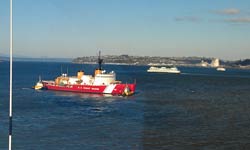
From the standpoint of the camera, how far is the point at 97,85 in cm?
6481

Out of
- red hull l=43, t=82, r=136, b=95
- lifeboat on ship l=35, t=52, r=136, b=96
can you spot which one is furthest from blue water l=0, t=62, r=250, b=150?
lifeboat on ship l=35, t=52, r=136, b=96

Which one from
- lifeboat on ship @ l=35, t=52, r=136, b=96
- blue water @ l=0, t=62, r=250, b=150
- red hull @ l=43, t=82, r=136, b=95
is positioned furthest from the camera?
lifeboat on ship @ l=35, t=52, r=136, b=96

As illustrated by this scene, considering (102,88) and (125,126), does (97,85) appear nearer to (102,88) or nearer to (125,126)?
(102,88)

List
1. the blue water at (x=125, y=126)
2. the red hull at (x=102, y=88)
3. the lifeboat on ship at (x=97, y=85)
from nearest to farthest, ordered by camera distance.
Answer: the blue water at (x=125, y=126) < the red hull at (x=102, y=88) < the lifeboat on ship at (x=97, y=85)

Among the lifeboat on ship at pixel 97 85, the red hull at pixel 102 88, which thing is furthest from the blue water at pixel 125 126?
the lifeboat on ship at pixel 97 85

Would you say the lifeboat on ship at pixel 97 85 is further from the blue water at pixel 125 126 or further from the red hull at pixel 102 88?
the blue water at pixel 125 126

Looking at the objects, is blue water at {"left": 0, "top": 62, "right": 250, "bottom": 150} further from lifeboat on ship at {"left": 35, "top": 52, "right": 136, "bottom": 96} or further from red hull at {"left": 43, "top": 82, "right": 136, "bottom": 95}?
lifeboat on ship at {"left": 35, "top": 52, "right": 136, "bottom": 96}

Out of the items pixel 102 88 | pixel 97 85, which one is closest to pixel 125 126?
pixel 102 88

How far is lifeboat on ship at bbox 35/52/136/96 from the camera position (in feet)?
206

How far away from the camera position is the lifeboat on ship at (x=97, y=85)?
206 ft

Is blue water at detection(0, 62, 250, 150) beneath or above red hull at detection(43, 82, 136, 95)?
beneath

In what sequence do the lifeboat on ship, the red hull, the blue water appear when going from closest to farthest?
the blue water, the red hull, the lifeboat on ship

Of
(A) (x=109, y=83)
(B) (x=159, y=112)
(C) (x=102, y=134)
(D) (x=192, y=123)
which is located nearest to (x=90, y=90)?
(A) (x=109, y=83)

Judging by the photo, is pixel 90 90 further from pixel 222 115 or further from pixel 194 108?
pixel 222 115
